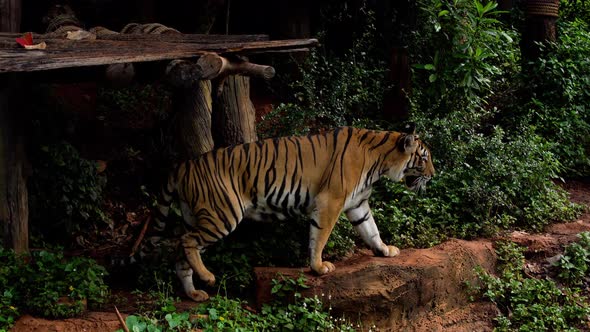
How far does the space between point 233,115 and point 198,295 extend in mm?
2110

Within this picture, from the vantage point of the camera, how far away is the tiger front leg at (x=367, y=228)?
8.00 metres

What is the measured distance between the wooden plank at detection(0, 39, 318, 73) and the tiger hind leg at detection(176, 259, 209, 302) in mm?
1964

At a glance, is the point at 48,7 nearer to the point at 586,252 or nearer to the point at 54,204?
the point at 54,204

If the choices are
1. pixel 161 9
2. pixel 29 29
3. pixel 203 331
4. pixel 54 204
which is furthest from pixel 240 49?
pixel 161 9

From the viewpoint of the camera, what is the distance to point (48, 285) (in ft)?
21.8

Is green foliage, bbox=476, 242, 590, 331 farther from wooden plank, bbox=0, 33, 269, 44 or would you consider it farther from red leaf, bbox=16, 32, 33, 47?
red leaf, bbox=16, 32, 33, 47

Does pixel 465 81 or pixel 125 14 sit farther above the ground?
pixel 125 14

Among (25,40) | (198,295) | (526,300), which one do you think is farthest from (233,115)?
(526,300)

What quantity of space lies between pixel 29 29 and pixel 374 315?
17.1 ft

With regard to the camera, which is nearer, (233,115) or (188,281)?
Result: (188,281)

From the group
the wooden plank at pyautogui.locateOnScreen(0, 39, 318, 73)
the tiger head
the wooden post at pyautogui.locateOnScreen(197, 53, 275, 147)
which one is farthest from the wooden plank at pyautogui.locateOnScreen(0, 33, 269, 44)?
the tiger head

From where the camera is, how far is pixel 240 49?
678cm

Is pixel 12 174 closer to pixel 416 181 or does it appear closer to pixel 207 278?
pixel 207 278

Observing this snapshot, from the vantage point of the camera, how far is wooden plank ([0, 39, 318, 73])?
549cm
